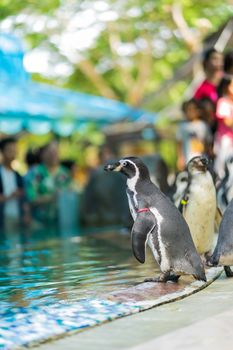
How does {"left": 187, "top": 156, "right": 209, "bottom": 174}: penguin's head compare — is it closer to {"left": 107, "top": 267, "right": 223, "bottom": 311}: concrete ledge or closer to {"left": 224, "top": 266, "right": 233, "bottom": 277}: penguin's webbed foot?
{"left": 224, "top": 266, "right": 233, "bottom": 277}: penguin's webbed foot

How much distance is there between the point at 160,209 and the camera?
537cm

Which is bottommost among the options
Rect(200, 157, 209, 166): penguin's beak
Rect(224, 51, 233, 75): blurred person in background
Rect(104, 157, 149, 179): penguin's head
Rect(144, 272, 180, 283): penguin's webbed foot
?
Rect(224, 51, 233, 75): blurred person in background

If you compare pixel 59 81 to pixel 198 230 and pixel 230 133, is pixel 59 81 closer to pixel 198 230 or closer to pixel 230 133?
pixel 230 133

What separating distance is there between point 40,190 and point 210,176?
17.9 feet

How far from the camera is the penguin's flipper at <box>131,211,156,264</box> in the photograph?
17.0 feet

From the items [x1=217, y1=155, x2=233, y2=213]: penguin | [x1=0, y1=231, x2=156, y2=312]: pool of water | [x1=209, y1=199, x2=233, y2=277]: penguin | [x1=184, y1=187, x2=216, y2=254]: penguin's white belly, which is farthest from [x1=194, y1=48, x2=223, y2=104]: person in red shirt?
A: [x1=209, y1=199, x2=233, y2=277]: penguin

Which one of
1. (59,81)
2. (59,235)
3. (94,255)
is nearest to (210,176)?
(94,255)

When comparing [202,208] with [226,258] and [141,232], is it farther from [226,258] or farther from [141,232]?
[141,232]

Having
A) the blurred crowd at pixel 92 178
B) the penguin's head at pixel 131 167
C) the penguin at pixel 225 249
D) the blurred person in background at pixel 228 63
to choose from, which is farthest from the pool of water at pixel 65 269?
the blurred person in background at pixel 228 63

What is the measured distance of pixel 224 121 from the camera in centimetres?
884

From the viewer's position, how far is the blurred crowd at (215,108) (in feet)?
28.9

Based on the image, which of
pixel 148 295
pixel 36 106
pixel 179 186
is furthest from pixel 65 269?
pixel 36 106

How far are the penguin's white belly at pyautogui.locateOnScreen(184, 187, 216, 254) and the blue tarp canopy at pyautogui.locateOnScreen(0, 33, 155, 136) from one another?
447 cm

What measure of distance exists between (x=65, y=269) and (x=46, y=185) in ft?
18.8
